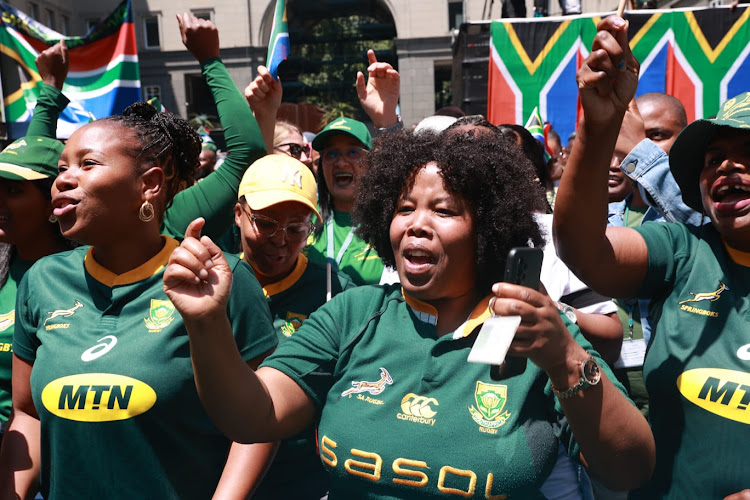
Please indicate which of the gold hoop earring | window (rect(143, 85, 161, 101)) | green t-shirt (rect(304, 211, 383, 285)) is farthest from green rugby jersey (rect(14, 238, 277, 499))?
window (rect(143, 85, 161, 101))

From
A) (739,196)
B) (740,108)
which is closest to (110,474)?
(739,196)

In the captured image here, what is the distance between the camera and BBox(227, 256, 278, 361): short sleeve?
2018 mm

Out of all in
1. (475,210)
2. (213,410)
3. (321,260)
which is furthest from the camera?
(321,260)

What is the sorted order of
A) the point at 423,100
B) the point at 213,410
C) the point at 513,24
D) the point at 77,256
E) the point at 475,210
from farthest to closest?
the point at 423,100
the point at 513,24
the point at 77,256
the point at 475,210
the point at 213,410

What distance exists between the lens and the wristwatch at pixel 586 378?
1.44m

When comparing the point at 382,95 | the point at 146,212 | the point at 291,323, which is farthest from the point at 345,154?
the point at 146,212

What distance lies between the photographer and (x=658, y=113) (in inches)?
142

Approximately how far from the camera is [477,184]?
6.32 feet

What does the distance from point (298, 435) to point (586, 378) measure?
1.19 meters

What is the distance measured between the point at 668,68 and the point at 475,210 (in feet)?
23.2

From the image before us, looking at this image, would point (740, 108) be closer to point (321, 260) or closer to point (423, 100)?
point (321, 260)

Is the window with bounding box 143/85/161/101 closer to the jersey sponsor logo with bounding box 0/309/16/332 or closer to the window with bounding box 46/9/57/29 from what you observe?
the window with bounding box 46/9/57/29

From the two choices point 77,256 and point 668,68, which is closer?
point 77,256

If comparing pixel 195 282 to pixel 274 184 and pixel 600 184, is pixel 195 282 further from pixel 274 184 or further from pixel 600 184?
pixel 274 184
